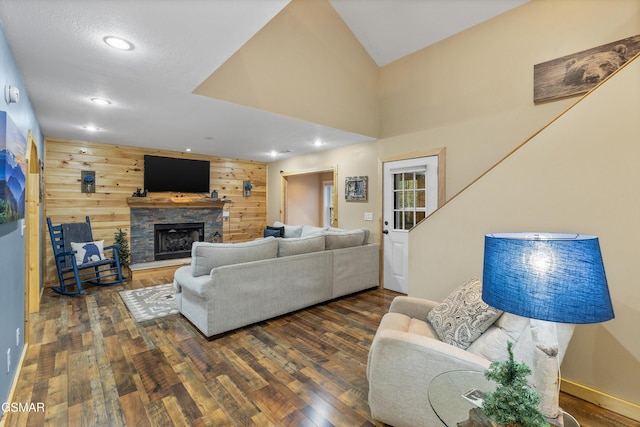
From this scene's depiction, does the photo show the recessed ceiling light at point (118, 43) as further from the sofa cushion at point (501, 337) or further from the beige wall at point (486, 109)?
the sofa cushion at point (501, 337)

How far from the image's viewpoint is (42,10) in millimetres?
1669

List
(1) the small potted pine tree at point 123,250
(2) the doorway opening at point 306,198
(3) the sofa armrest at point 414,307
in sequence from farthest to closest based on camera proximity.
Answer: (2) the doorway opening at point 306,198, (1) the small potted pine tree at point 123,250, (3) the sofa armrest at point 414,307

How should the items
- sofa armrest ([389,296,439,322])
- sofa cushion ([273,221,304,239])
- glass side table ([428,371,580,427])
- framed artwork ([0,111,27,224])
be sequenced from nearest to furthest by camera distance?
glass side table ([428,371,580,427]) → framed artwork ([0,111,27,224]) → sofa armrest ([389,296,439,322]) → sofa cushion ([273,221,304,239])

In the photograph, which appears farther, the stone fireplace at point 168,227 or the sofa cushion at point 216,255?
the stone fireplace at point 168,227

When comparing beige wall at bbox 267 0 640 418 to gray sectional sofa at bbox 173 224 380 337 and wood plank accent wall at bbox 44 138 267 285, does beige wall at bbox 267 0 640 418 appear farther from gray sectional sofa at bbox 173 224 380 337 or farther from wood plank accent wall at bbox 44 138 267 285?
wood plank accent wall at bbox 44 138 267 285

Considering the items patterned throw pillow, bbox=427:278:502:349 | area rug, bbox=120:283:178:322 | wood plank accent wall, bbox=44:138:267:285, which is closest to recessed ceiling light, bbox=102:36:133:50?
area rug, bbox=120:283:178:322

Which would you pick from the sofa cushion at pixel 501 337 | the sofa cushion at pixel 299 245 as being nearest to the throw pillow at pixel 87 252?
the sofa cushion at pixel 299 245

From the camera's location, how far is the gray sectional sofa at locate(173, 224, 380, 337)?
2.81 meters

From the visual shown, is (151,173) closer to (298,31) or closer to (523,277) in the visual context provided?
(298,31)

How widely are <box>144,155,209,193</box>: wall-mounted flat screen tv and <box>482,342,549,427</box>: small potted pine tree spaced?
6.04 meters

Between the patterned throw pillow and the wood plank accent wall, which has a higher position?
the wood plank accent wall

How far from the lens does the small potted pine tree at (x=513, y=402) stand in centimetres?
91

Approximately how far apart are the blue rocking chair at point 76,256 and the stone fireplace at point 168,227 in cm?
75

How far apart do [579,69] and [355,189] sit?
3131 mm
